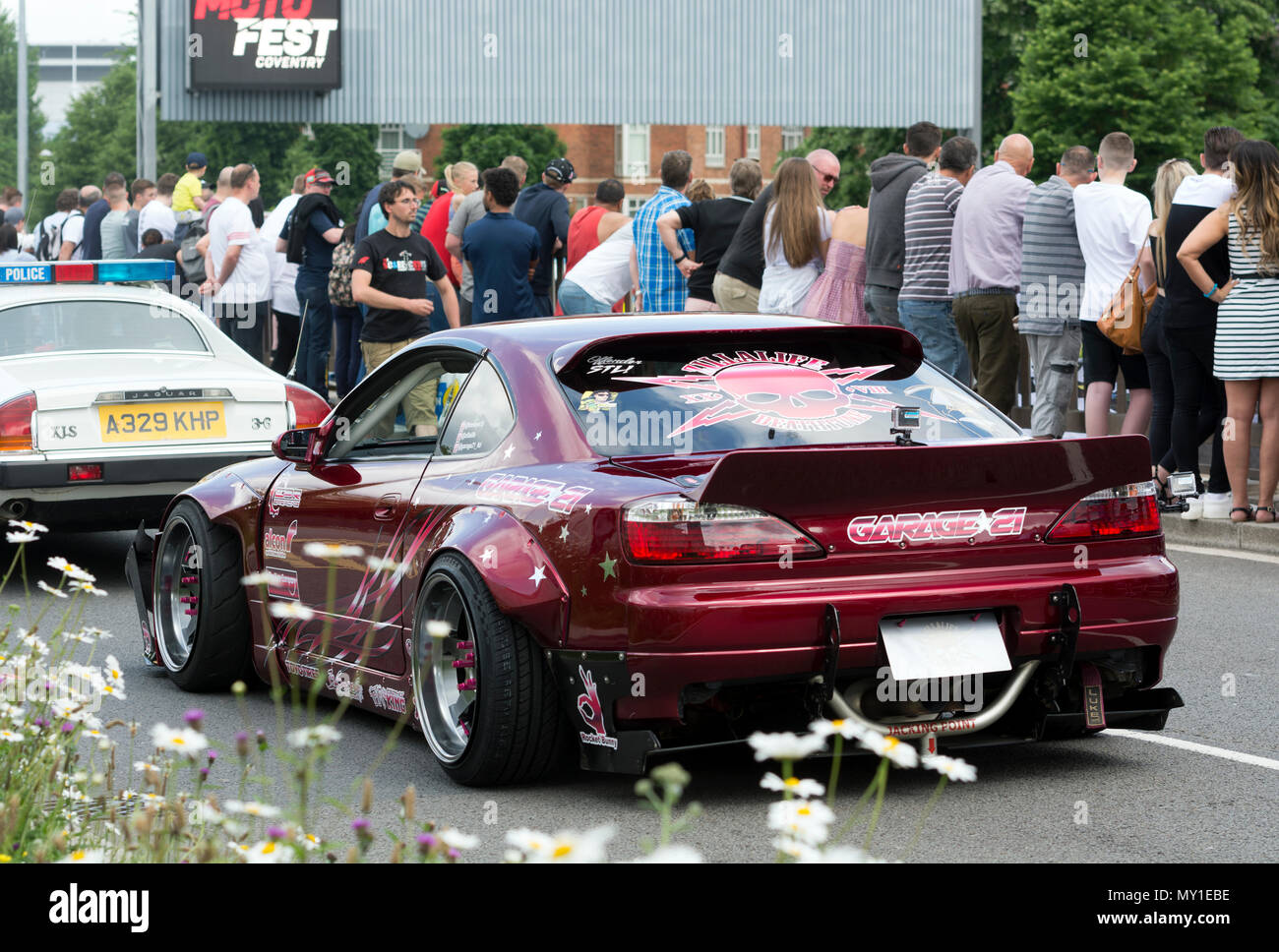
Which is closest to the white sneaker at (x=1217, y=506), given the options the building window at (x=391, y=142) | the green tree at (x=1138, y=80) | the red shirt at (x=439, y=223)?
the red shirt at (x=439, y=223)

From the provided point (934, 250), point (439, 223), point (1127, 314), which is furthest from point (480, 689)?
point (439, 223)

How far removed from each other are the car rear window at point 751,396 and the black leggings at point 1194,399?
552 centimetres

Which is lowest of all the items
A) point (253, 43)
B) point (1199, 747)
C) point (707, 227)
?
point (1199, 747)

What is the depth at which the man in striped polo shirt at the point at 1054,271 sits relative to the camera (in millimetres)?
12078

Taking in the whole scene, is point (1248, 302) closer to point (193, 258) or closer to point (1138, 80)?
point (193, 258)

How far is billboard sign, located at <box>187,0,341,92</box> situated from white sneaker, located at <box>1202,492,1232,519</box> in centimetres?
2650

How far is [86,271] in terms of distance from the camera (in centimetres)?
1102

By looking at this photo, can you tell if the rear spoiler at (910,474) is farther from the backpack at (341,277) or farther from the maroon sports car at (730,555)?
the backpack at (341,277)

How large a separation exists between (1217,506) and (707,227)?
4.30m

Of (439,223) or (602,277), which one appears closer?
(602,277)

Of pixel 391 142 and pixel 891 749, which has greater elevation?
pixel 391 142

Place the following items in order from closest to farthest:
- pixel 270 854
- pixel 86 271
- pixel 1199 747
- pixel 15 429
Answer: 1. pixel 270 854
2. pixel 1199 747
3. pixel 15 429
4. pixel 86 271
